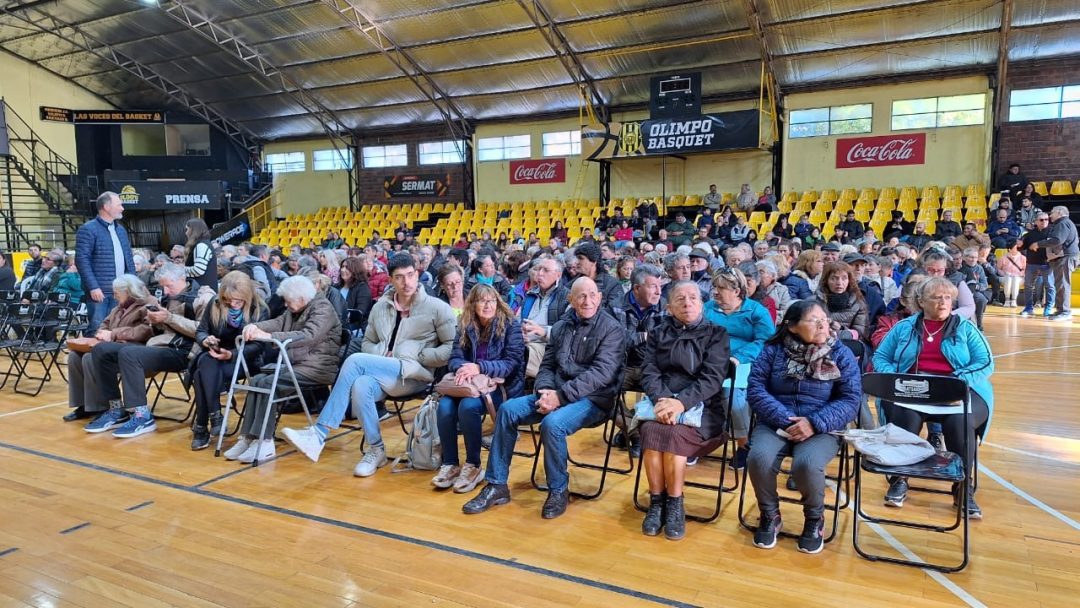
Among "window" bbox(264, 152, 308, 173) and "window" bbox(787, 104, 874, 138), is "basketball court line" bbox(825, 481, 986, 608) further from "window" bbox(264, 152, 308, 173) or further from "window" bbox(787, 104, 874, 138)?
"window" bbox(264, 152, 308, 173)

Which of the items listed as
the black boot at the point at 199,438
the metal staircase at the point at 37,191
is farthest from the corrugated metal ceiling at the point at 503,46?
the black boot at the point at 199,438

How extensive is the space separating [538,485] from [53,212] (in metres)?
22.0

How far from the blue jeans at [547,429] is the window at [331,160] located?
780 inches

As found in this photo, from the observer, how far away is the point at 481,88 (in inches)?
692

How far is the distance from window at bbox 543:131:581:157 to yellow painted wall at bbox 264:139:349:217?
7289 millimetres

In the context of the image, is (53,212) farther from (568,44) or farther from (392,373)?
(392,373)

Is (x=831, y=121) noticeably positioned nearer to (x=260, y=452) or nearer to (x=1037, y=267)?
(x=1037, y=267)

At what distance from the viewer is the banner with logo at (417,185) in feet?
67.1

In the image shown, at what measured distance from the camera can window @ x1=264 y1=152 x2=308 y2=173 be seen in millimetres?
22797

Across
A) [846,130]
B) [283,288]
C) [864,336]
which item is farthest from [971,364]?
[846,130]

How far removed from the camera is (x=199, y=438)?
4648 millimetres

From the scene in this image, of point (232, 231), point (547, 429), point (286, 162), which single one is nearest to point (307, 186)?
point (286, 162)

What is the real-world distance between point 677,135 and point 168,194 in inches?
579

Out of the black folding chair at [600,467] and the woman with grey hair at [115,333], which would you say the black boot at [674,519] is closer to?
the black folding chair at [600,467]
